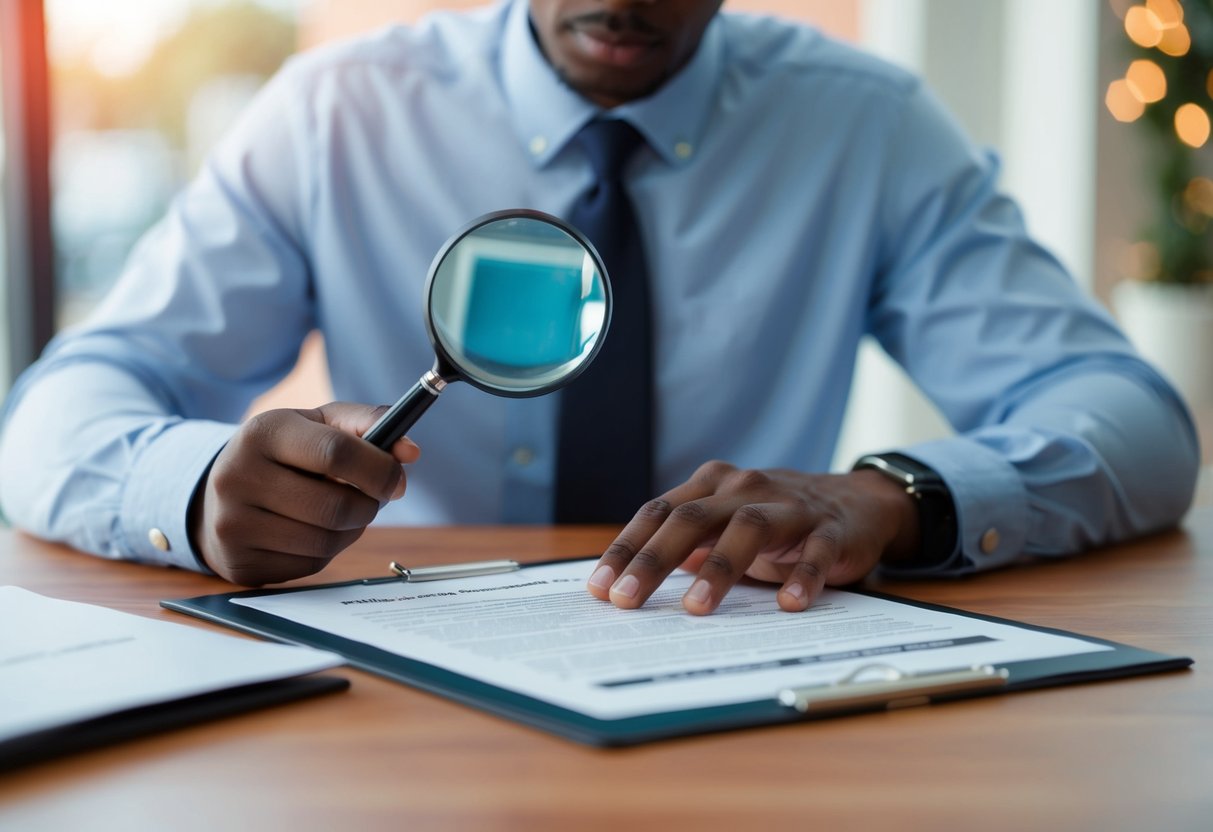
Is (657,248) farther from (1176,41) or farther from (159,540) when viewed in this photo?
(1176,41)

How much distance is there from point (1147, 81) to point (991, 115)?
1.05m

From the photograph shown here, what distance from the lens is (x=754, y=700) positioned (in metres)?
0.83

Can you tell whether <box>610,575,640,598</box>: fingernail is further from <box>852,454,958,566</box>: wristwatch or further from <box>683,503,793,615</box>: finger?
<box>852,454,958,566</box>: wristwatch

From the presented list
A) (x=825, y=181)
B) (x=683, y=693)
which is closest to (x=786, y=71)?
(x=825, y=181)

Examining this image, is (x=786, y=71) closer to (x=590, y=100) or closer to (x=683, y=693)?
(x=590, y=100)

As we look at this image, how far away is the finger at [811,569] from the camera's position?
1111 millimetres

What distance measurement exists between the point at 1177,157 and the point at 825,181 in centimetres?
398

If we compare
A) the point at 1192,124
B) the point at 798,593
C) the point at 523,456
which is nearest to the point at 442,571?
the point at 798,593

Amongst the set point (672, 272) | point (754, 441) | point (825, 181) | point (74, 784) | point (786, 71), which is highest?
point (786, 71)

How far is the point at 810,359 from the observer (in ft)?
7.09

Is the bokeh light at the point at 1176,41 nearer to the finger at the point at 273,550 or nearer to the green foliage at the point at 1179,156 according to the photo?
the green foliage at the point at 1179,156

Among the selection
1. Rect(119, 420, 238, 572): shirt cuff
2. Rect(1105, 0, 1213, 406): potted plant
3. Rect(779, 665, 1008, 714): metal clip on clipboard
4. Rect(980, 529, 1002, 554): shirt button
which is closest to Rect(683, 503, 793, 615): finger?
Rect(779, 665, 1008, 714): metal clip on clipboard

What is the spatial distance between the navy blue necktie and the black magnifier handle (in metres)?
0.77

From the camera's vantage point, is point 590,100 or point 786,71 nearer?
point 590,100
